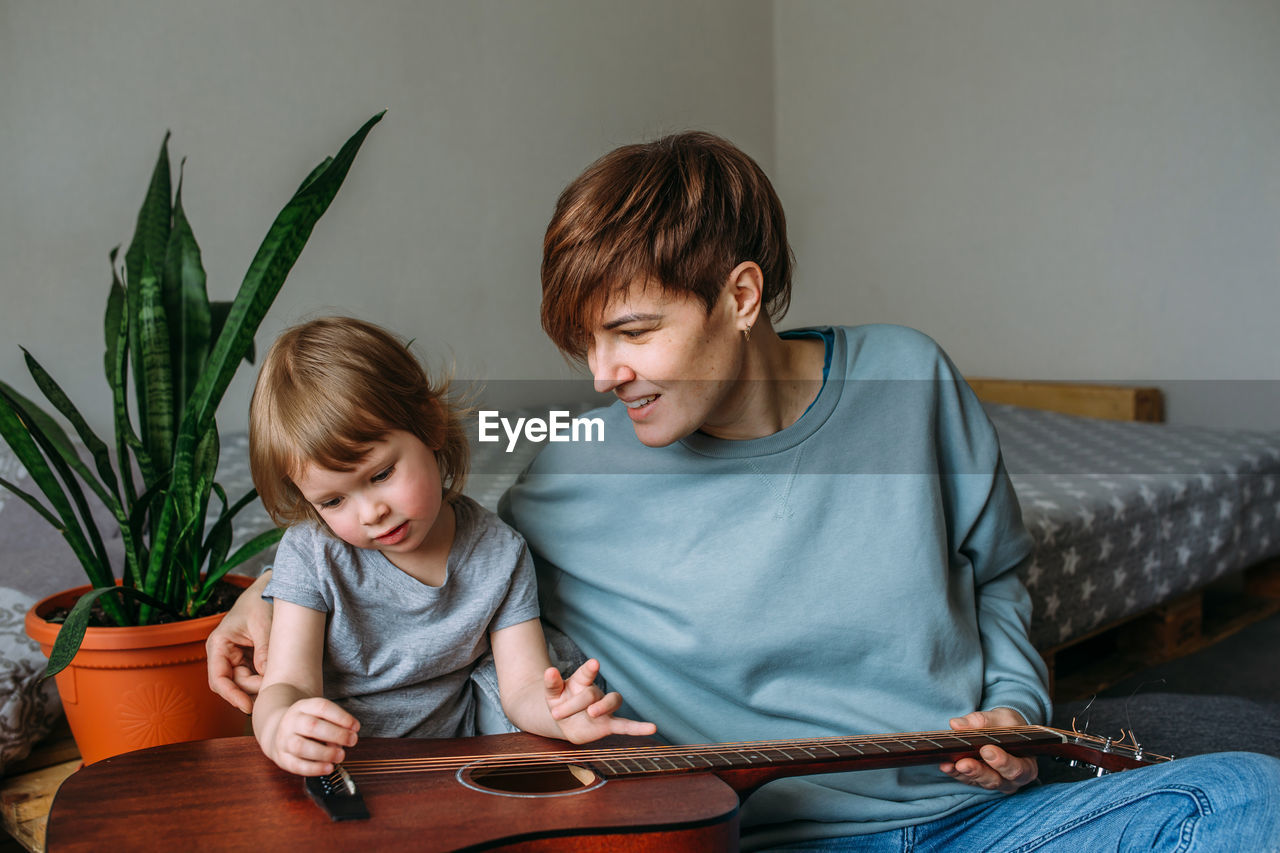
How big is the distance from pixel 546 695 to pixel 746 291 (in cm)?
48

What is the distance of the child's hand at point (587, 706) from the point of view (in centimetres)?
86

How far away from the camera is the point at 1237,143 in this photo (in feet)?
9.90

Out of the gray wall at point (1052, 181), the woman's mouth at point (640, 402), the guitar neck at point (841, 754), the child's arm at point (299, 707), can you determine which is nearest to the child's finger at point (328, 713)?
the child's arm at point (299, 707)

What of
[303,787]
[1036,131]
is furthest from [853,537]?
[1036,131]

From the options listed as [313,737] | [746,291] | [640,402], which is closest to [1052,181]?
[746,291]

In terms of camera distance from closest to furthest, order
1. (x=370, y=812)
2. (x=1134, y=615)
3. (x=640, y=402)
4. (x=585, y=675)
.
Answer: (x=370, y=812) → (x=585, y=675) → (x=640, y=402) → (x=1134, y=615)

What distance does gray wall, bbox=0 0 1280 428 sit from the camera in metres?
2.56

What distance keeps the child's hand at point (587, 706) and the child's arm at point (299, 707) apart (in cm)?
17

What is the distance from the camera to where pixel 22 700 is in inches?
47.3

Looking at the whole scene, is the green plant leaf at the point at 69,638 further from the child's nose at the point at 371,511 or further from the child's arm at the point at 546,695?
the child's arm at the point at 546,695

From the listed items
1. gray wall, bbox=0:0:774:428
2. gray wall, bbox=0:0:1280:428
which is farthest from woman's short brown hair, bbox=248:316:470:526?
gray wall, bbox=0:0:1280:428

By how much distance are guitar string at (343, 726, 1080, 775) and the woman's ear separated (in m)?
0.45

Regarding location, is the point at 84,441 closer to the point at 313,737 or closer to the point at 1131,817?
the point at 313,737

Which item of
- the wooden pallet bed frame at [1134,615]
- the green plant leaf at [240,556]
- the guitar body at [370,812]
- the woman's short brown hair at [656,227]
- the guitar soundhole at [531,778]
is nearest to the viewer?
the guitar body at [370,812]
